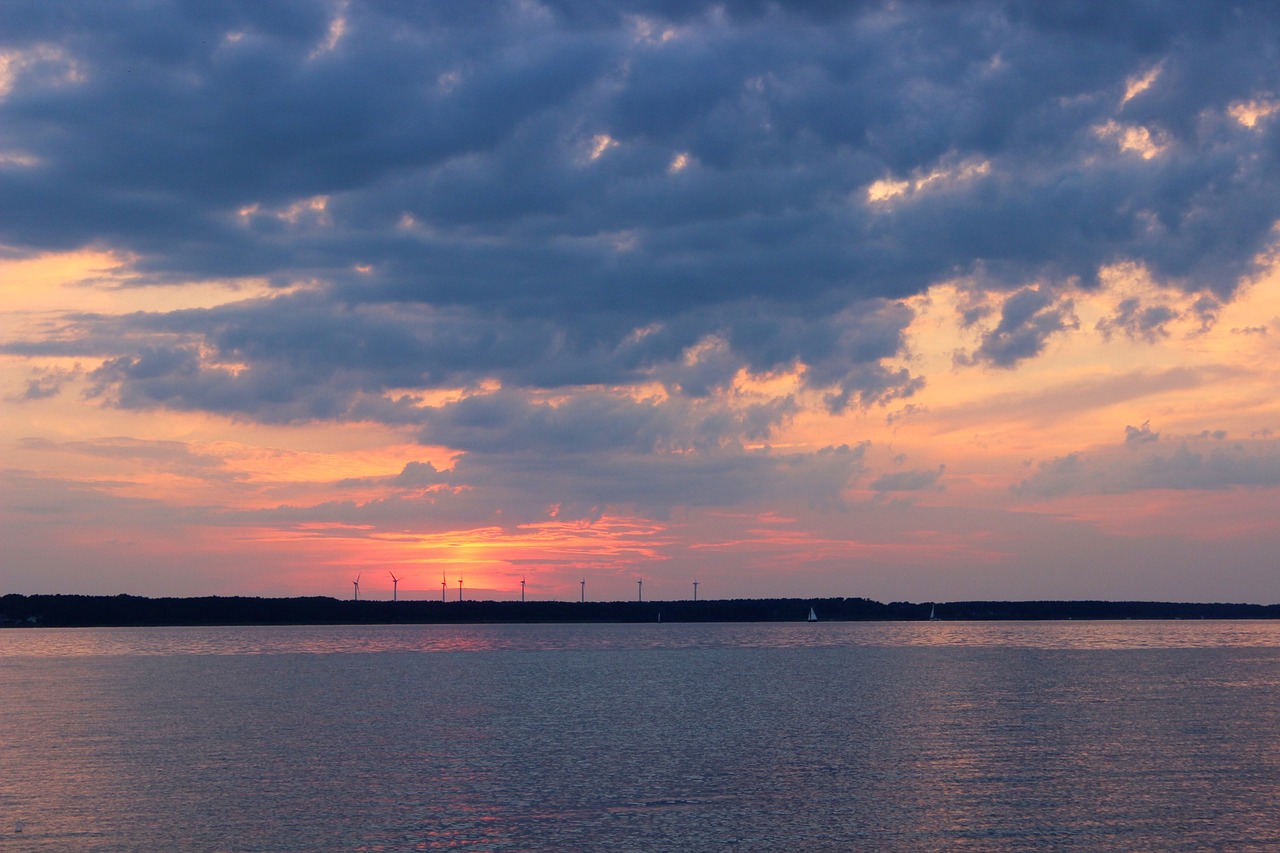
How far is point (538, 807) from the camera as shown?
3919 centimetres

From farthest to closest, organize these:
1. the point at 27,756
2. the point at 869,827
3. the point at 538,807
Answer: the point at 27,756 → the point at 538,807 → the point at 869,827

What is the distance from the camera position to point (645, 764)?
4875 cm

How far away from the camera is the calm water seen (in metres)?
35.3

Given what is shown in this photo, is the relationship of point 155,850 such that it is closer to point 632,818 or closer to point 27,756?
point 632,818

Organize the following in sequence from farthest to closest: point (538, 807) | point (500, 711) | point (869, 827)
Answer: point (500, 711)
point (538, 807)
point (869, 827)

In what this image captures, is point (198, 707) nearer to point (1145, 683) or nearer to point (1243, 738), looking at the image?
point (1243, 738)

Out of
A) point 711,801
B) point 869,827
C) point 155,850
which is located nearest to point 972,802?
point 869,827

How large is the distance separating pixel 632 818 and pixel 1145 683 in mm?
69487

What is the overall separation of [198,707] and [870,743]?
148 feet

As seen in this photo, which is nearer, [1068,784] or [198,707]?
[1068,784]

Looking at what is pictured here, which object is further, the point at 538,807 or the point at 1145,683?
the point at 1145,683

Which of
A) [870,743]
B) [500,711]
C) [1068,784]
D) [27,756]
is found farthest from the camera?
[500,711]

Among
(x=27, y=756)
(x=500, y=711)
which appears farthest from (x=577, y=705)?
(x=27, y=756)

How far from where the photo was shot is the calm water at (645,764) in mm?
35344
